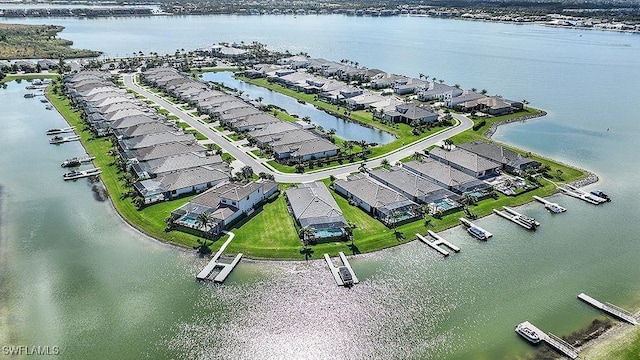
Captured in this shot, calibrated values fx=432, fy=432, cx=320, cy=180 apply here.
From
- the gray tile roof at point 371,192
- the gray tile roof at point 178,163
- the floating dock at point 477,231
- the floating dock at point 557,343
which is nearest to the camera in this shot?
the floating dock at point 557,343

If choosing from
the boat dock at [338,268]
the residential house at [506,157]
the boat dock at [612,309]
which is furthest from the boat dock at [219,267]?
the residential house at [506,157]

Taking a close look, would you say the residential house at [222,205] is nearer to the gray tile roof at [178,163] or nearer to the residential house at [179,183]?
the residential house at [179,183]

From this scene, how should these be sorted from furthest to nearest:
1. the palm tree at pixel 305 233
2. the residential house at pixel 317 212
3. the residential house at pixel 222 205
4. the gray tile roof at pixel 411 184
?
the gray tile roof at pixel 411 184 < the residential house at pixel 222 205 < the residential house at pixel 317 212 < the palm tree at pixel 305 233

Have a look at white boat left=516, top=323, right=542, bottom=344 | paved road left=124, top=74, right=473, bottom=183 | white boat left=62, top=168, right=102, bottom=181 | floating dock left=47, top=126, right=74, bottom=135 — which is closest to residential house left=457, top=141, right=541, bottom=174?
paved road left=124, top=74, right=473, bottom=183

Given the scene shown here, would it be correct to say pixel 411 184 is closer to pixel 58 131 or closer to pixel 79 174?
pixel 79 174

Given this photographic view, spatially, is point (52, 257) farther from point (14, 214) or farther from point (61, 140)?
point (61, 140)

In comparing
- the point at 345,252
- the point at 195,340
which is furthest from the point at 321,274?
the point at 195,340

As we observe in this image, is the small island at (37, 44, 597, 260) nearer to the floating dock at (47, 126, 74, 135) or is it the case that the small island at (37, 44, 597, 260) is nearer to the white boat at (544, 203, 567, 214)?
the white boat at (544, 203, 567, 214)

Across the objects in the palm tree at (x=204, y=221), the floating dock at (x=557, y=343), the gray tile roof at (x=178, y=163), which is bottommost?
the floating dock at (x=557, y=343)
